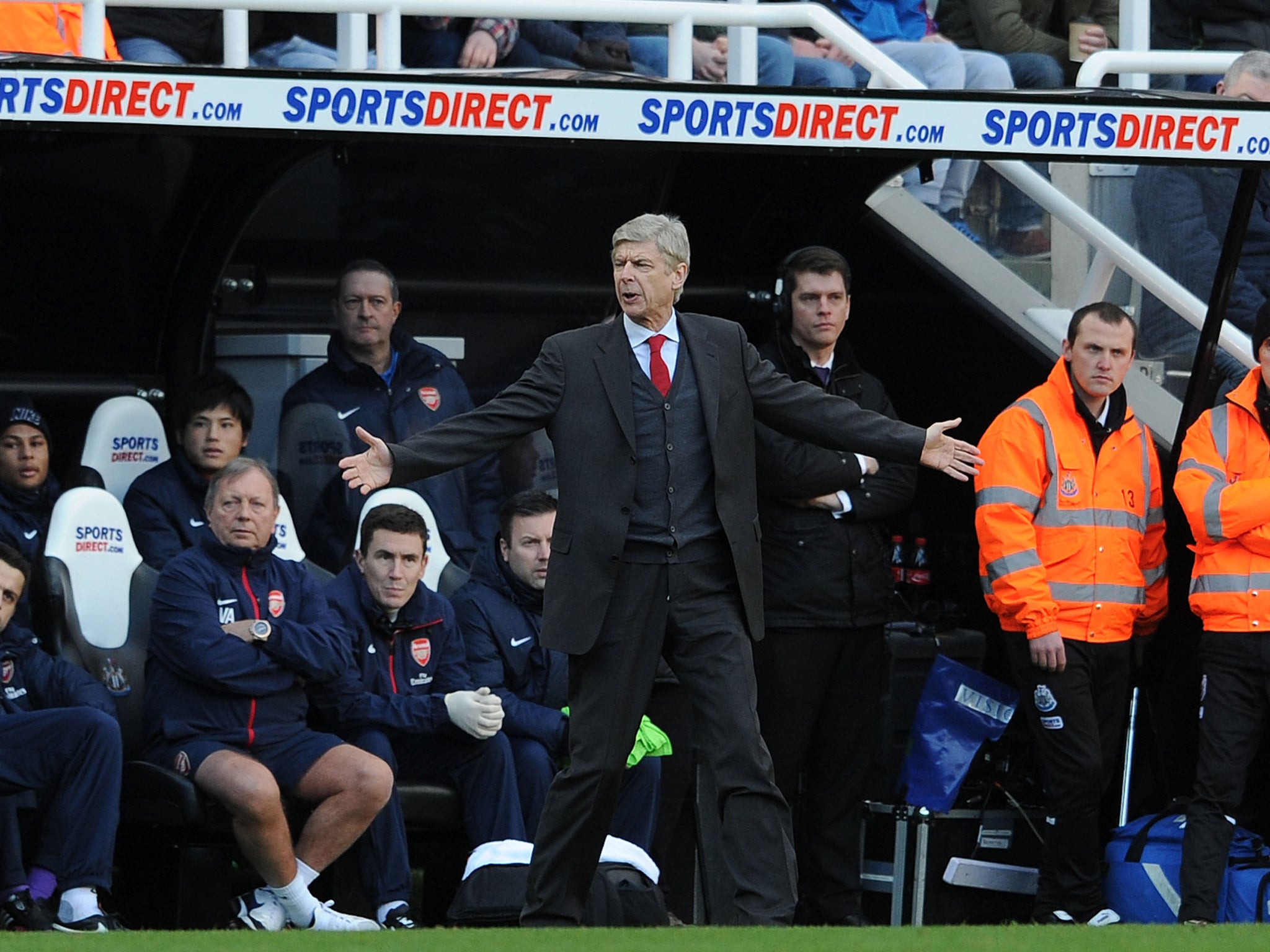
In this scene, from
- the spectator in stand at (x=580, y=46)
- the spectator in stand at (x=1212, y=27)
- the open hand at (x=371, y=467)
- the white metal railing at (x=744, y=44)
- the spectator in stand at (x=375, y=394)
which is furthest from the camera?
the spectator in stand at (x=1212, y=27)

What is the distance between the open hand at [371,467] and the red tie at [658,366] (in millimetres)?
716

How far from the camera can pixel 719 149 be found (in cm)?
618

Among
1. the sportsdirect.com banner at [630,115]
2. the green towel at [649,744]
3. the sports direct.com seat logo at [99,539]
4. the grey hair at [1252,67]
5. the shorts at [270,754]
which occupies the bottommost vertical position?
the shorts at [270,754]

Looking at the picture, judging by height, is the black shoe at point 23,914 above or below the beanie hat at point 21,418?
below

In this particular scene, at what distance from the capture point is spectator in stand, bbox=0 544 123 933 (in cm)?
604

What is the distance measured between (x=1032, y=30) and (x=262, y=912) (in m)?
5.42

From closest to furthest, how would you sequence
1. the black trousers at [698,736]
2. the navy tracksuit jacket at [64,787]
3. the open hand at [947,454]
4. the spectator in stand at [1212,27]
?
the black trousers at [698,736], the open hand at [947,454], the navy tracksuit jacket at [64,787], the spectator in stand at [1212,27]

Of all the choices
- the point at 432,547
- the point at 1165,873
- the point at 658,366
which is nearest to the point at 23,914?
the point at 432,547

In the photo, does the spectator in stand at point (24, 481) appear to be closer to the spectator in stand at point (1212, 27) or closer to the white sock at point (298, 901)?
the white sock at point (298, 901)

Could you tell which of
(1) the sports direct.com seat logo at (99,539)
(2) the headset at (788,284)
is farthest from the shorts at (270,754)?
(2) the headset at (788,284)

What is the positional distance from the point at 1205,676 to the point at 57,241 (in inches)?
169

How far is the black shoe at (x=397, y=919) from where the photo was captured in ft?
20.9

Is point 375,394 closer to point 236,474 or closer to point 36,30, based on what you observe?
point 236,474

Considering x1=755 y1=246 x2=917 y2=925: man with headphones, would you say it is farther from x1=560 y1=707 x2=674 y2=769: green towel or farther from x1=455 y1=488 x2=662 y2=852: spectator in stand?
x1=455 y1=488 x2=662 y2=852: spectator in stand
